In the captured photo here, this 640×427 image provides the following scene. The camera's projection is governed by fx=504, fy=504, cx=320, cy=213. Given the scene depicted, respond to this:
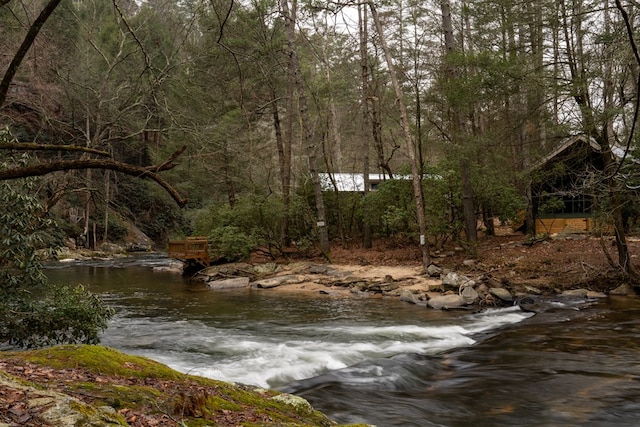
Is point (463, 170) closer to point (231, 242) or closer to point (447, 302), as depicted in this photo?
point (447, 302)

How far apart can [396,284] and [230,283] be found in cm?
582

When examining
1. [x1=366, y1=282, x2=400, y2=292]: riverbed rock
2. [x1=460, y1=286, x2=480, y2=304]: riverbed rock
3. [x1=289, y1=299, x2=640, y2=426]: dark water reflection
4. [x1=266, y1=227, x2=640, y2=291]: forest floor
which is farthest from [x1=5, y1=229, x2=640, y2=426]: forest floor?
[x1=289, y1=299, x2=640, y2=426]: dark water reflection

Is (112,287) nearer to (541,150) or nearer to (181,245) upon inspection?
(181,245)

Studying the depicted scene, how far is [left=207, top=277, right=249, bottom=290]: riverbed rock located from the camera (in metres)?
17.0

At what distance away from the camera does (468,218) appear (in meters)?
17.5

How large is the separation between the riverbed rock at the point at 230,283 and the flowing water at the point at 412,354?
3128 mm

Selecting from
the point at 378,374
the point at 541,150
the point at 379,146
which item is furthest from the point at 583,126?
the point at 379,146

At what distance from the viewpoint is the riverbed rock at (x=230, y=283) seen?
17031 millimetres

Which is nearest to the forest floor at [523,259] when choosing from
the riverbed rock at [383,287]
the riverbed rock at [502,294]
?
the riverbed rock at [502,294]

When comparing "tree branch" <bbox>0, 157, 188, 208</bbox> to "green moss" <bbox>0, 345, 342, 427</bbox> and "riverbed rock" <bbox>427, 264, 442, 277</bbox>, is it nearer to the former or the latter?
"green moss" <bbox>0, 345, 342, 427</bbox>

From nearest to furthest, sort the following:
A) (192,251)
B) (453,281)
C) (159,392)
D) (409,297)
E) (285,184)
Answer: (159,392), (409,297), (453,281), (192,251), (285,184)

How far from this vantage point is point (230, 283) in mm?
17234

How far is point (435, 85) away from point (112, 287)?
14989mm

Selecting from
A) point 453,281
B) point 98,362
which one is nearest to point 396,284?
point 453,281
